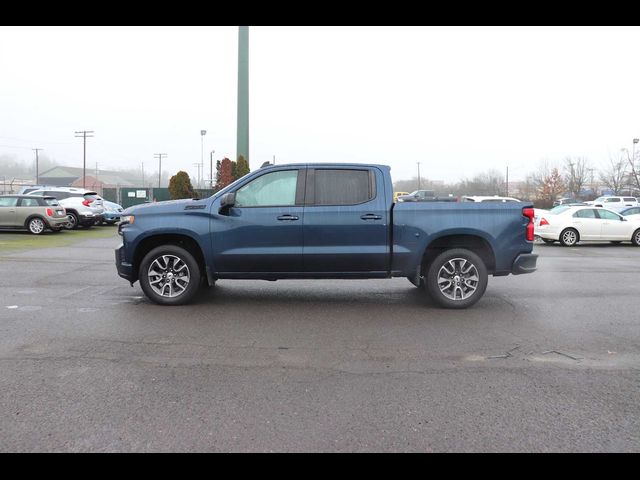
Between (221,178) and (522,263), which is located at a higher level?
(221,178)

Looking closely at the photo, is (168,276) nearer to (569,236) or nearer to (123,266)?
(123,266)

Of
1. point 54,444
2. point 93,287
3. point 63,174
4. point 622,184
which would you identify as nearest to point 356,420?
point 54,444

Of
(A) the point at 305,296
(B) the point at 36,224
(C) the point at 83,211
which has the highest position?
(C) the point at 83,211

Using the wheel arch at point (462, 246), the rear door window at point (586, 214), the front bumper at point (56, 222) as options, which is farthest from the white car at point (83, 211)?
the rear door window at point (586, 214)

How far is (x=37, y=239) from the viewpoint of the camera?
17.1m

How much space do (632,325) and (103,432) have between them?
598 centimetres

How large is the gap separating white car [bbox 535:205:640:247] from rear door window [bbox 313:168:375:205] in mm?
12838

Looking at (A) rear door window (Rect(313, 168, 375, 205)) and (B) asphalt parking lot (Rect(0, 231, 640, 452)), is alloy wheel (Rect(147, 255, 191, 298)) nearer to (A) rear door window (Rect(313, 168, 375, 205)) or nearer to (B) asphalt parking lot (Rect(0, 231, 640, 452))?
(B) asphalt parking lot (Rect(0, 231, 640, 452))

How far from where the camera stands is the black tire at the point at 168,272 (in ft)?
22.5

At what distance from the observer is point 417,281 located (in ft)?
23.7

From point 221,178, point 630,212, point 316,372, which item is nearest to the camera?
point 316,372

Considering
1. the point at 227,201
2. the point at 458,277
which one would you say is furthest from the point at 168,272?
the point at 458,277

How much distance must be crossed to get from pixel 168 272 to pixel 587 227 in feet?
50.6
